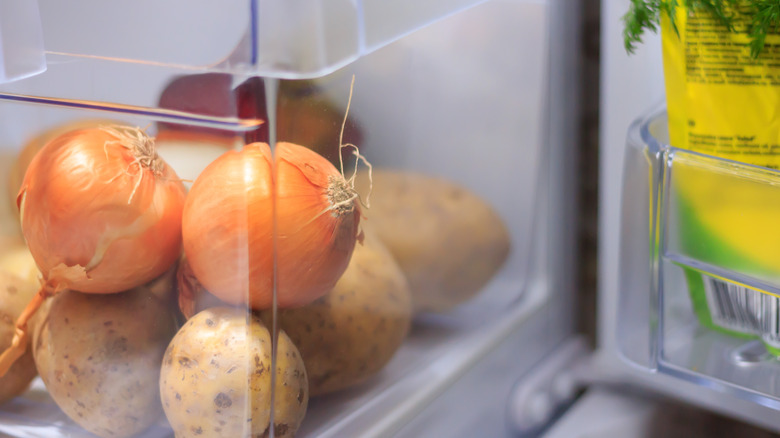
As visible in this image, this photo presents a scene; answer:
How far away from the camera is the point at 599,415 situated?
0.58 m

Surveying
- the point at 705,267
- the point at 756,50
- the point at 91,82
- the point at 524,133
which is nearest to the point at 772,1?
the point at 756,50

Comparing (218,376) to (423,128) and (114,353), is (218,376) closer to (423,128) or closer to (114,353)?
(114,353)

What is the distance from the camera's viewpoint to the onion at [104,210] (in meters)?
0.32

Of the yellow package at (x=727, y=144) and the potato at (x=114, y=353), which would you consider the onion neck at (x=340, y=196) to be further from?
the yellow package at (x=727, y=144)

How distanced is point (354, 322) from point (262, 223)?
104 millimetres

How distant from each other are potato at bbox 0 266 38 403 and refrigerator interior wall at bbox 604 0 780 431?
1.25 ft

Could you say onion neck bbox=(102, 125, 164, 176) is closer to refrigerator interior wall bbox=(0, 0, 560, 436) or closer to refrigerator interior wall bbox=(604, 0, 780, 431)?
refrigerator interior wall bbox=(0, 0, 560, 436)

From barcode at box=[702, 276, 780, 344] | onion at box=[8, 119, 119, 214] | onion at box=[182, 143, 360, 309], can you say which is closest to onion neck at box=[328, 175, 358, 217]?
onion at box=[182, 143, 360, 309]

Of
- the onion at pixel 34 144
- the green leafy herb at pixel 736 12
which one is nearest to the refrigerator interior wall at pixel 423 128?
the onion at pixel 34 144

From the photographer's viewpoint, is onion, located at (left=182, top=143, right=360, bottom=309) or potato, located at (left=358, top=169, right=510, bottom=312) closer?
onion, located at (left=182, top=143, right=360, bottom=309)

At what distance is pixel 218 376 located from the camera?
0.32 m

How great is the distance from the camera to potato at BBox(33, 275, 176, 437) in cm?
34

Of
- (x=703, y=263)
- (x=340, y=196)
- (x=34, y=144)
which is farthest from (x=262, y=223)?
(x=703, y=263)

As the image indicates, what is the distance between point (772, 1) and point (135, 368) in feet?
1.30
